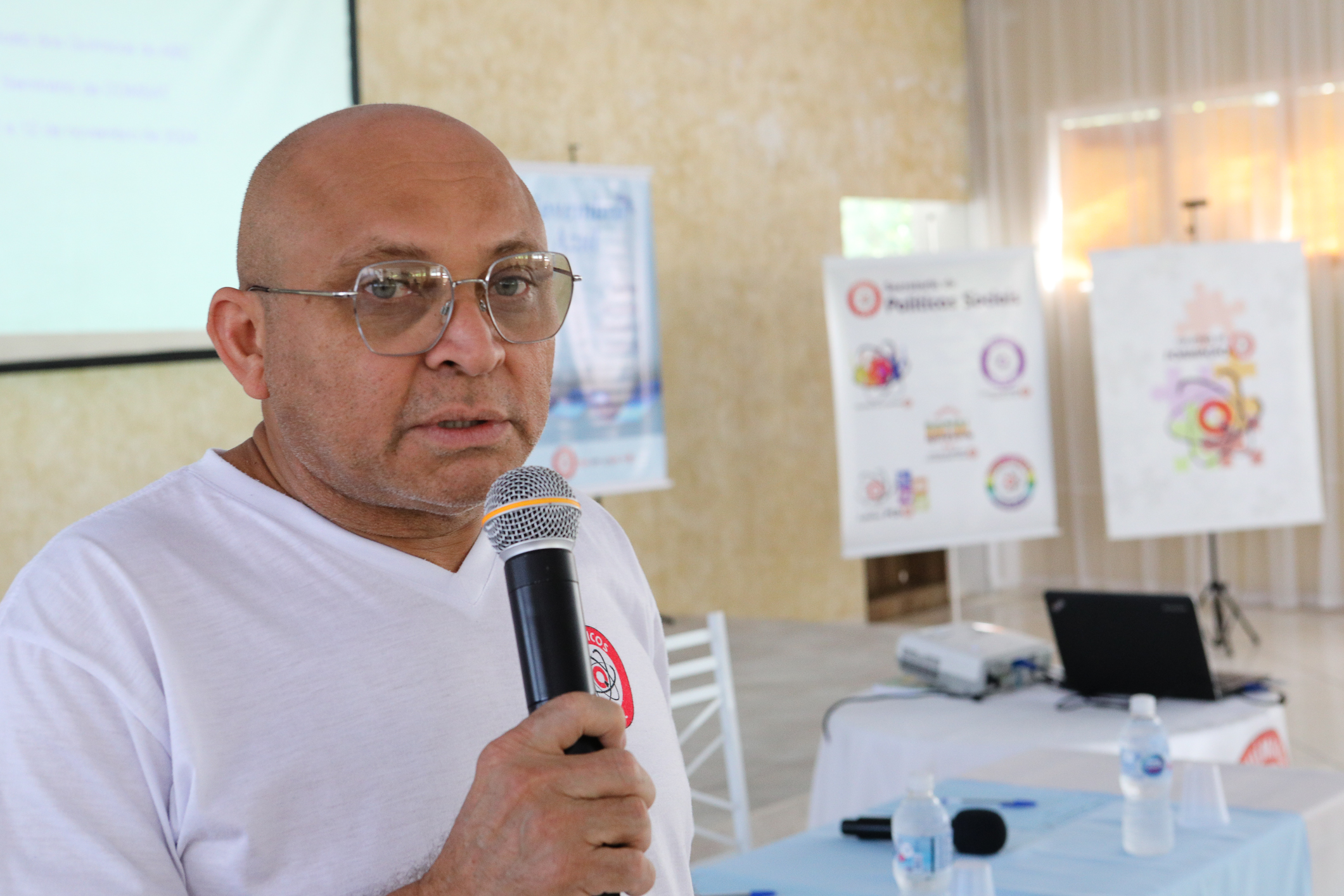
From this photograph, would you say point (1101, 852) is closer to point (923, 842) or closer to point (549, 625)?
point (923, 842)

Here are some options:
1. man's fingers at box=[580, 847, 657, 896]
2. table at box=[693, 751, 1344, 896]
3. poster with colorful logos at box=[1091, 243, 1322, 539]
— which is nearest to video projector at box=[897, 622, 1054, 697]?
table at box=[693, 751, 1344, 896]

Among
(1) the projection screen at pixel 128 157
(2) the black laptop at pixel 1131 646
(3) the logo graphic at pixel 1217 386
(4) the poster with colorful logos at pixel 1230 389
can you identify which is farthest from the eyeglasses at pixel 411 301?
(3) the logo graphic at pixel 1217 386

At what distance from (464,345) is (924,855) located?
44.9 inches

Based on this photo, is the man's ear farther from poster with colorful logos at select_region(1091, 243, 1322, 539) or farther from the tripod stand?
poster with colorful logos at select_region(1091, 243, 1322, 539)

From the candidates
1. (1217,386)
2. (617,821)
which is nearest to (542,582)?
(617,821)

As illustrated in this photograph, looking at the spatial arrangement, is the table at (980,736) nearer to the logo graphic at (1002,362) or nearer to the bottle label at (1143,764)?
the bottle label at (1143,764)

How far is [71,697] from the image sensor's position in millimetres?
811

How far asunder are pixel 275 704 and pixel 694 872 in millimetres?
1215

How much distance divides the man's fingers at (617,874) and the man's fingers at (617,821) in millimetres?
10

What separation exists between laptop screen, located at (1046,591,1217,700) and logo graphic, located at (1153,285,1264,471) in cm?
465

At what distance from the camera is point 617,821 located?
2.46ft

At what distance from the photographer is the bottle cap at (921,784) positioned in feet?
5.80

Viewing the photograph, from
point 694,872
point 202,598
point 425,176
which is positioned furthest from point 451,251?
point 694,872

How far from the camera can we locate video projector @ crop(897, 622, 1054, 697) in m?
3.15
